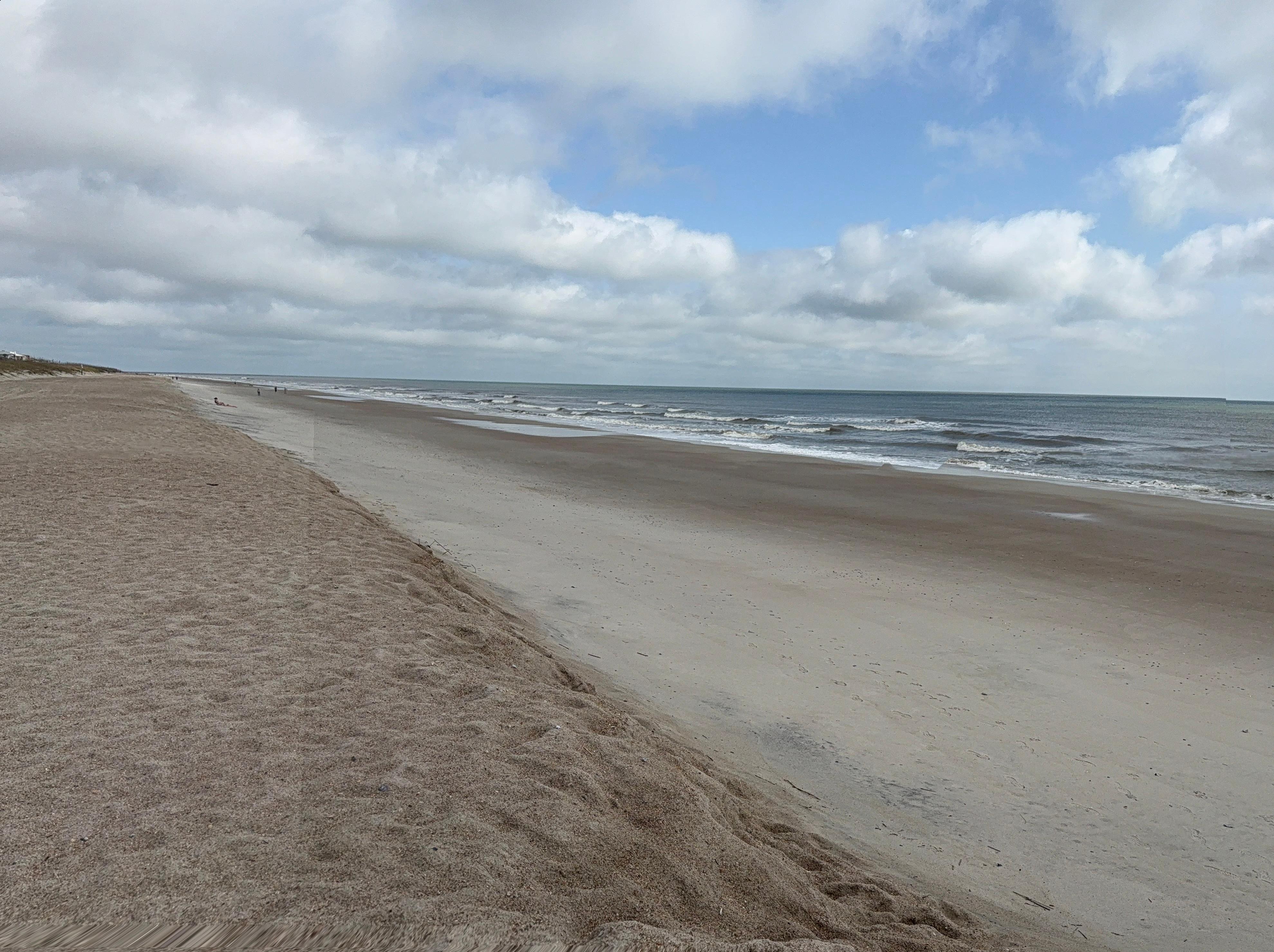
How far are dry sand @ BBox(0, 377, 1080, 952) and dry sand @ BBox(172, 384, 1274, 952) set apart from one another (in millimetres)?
827

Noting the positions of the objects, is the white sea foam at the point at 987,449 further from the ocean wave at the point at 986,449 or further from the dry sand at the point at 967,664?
the dry sand at the point at 967,664

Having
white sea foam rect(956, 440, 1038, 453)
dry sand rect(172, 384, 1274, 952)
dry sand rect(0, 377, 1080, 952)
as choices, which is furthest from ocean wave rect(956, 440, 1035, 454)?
dry sand rect(0, 377, 1080, 952)

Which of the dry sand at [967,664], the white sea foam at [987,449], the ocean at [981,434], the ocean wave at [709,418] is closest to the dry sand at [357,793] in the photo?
the dry sand at [967,664]

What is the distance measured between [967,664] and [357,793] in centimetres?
584

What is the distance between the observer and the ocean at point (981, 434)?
25.0 m

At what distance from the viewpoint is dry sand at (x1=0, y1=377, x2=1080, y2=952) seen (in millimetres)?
2713

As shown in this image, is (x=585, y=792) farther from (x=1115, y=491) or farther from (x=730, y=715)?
(x=1115, y=491)

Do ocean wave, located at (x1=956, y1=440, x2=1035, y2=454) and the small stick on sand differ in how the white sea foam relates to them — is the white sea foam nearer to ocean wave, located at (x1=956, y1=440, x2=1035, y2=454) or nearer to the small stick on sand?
ocean wave, located at (x1=956, y1=440, x2=1035, y2=454)

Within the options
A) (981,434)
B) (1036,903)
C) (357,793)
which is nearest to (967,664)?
(1036,903)

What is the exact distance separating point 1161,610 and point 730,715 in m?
6.67

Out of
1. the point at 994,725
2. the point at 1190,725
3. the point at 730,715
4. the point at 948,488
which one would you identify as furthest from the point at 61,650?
the point at 948,488

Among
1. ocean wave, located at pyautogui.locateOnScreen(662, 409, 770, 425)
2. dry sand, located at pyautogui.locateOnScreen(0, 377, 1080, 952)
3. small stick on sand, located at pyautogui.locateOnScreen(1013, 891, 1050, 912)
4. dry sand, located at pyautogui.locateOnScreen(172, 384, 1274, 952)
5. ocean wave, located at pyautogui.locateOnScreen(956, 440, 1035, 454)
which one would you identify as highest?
ocean wave, located at pyautogui.locateOnScreen(662, 409, 770, 425)

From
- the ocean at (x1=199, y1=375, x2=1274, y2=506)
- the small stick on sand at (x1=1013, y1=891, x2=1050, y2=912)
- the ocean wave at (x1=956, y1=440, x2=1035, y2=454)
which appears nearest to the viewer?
the small stick on sand at (x1=1013, y1=891, x2=1050, y2=912)

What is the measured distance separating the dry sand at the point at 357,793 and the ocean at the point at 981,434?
69.5ft
